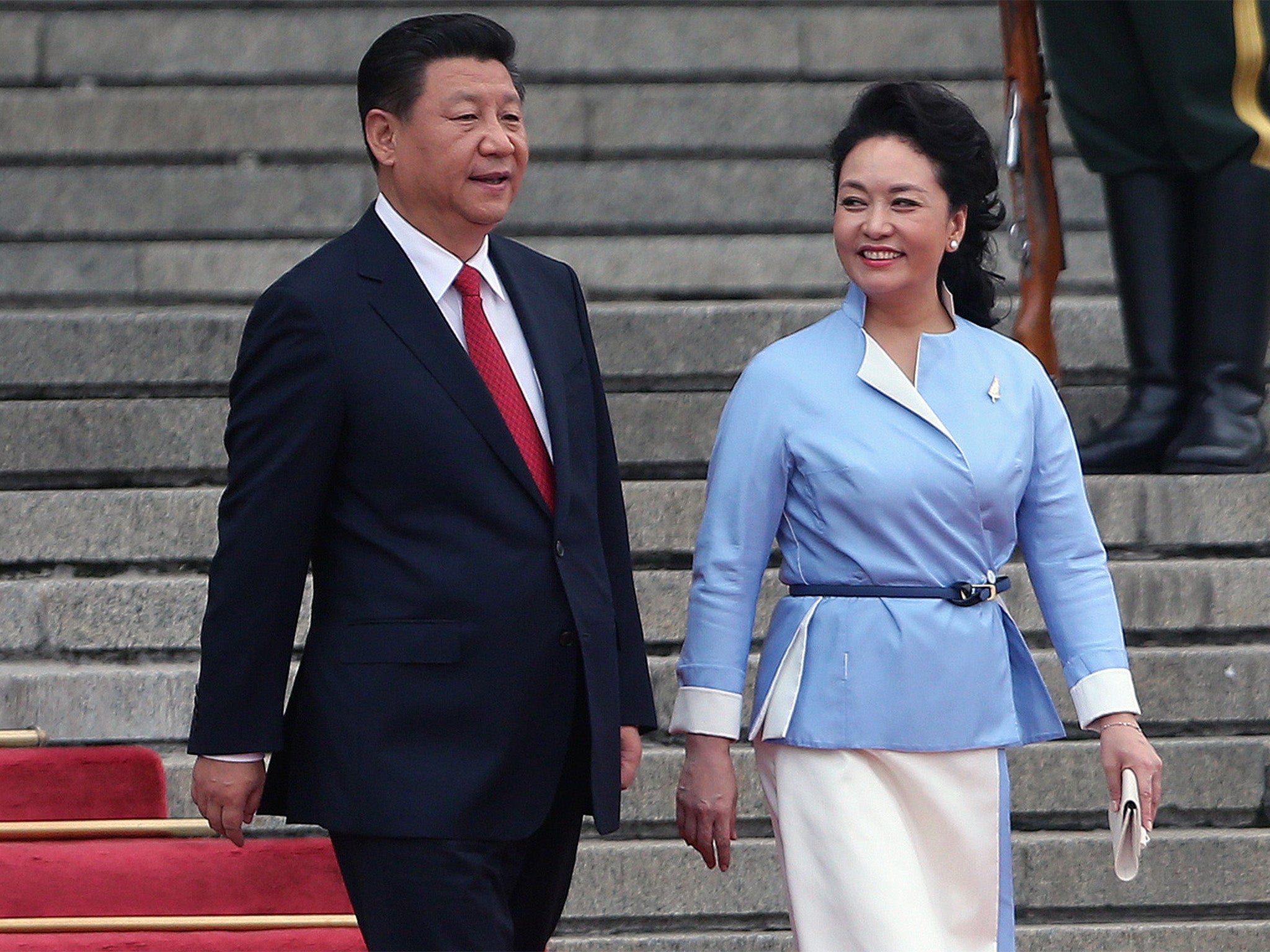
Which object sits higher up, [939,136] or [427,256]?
Answer: [939,136]

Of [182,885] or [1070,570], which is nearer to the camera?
[1070,570]

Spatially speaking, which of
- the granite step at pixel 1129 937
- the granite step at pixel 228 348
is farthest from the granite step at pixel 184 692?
the granite step at pixel 228 348

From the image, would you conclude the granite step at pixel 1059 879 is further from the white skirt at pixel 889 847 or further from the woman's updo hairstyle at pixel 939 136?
the woman's updo hairstyle at pixel 939 136

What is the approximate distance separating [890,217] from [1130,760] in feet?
2.74

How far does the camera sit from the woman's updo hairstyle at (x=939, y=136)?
2785 mm

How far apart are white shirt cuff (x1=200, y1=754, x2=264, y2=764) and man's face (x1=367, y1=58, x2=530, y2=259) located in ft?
2.41

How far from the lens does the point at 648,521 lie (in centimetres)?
431

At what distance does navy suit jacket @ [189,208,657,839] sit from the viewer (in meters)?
2.52

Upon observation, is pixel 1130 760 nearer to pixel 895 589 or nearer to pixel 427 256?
pixel 895 589

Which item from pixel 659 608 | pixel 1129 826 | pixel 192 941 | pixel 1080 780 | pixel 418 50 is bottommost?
pixel 192 941

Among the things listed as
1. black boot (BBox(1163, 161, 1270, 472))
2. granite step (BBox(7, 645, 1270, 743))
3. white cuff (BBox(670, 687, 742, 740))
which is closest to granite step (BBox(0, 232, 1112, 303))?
black boot (BBox(1163, 161, 1270, 472))

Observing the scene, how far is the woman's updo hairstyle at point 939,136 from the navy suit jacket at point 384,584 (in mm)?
690

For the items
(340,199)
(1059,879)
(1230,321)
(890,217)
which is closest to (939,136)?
(890,217)

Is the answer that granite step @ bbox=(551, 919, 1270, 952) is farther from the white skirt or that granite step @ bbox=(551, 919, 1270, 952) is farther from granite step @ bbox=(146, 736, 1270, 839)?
the white skirt
